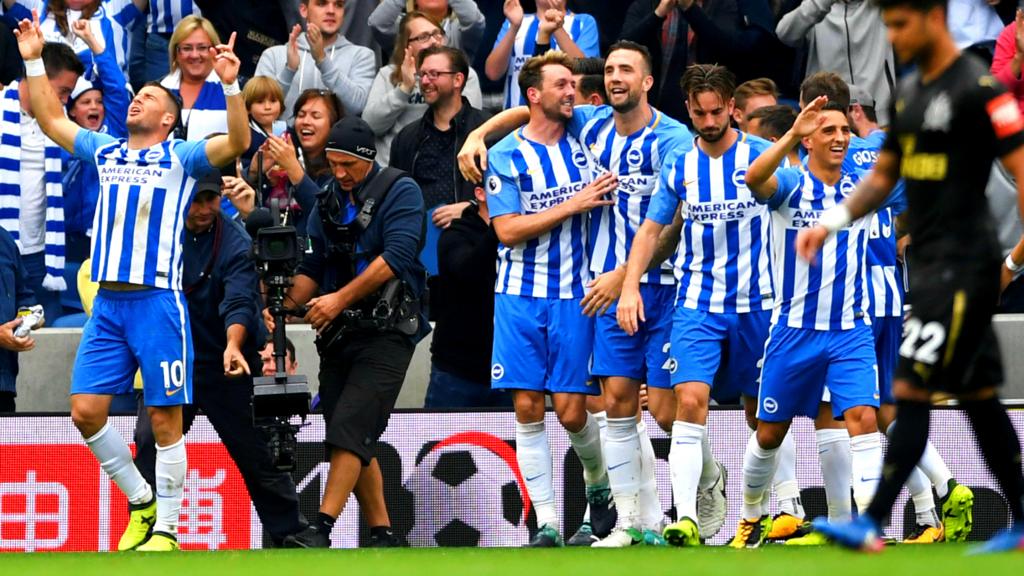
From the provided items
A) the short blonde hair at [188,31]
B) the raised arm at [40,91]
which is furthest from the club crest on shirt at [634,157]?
Result: the short blonde hair at [188,31]

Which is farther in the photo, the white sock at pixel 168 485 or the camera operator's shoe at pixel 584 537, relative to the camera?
the camera operator's shoe at pixel 584 537

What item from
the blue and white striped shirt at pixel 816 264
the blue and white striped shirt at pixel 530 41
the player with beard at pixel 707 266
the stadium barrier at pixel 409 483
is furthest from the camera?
the blue and white striped shirt at pixel 530 41

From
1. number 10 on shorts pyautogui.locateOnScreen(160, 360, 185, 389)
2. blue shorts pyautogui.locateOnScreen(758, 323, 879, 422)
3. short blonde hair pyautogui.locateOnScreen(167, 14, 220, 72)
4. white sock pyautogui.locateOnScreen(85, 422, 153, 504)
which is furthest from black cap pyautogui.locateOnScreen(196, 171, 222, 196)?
blue shorts pyautogui.locateOnScreen(758, 323, 879, 422)

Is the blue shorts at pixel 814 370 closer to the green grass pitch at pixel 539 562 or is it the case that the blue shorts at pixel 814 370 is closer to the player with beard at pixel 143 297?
the green grass pitch at pixel 539 562

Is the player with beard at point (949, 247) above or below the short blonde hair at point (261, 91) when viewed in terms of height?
below

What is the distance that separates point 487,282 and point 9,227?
410 centimetres

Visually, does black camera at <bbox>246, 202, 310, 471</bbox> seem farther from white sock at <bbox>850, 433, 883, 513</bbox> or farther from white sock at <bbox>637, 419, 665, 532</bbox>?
white sock at <bbox>850, 433, 883, 513</bbox>

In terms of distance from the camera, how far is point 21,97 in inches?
526

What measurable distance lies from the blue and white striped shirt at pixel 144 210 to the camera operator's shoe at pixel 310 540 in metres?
1.60

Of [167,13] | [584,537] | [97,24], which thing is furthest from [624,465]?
[167,13]

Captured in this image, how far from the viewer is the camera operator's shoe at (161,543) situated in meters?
9.75

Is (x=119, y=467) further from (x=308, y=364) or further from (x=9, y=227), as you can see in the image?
(x=9, y=227)

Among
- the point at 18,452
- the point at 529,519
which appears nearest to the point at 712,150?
the point at 529,519

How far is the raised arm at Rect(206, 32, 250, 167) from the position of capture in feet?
31.5
